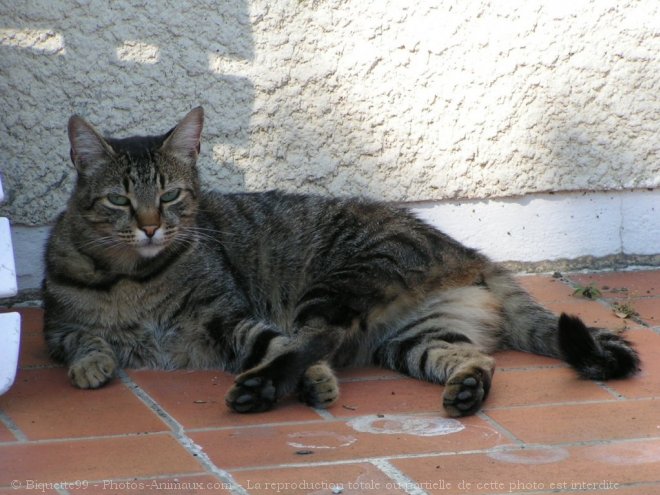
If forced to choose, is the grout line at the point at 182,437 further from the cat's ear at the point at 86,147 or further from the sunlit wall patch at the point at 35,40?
the sunlit wall patch at the point at 35,40

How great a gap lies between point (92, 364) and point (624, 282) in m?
2.59

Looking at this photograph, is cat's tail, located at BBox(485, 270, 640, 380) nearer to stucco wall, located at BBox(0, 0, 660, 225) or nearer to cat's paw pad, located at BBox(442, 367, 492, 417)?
cat's paw pad, located at BBox(442, 367, 492, 417)

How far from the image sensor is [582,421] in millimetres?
3535

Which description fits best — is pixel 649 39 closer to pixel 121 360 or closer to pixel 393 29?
pixel 393 29

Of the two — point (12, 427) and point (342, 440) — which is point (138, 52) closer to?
point (12, 427)

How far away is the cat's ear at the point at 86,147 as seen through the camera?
408cm

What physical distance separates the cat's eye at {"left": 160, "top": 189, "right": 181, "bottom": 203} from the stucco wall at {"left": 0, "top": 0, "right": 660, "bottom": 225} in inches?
30.7

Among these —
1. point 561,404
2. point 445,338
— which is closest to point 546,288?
point 445,338

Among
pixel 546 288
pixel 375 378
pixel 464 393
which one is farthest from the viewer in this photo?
pixel 546 288

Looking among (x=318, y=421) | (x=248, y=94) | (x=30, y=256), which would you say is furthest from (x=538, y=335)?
(x=30, y=256)

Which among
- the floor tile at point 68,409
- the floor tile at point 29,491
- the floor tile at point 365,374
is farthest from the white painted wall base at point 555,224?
the floor tile at point 29,491

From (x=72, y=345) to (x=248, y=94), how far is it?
1454 mm

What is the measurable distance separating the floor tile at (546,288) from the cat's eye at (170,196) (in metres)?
1.66

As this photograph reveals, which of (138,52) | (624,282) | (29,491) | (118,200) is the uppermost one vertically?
(138,52)
